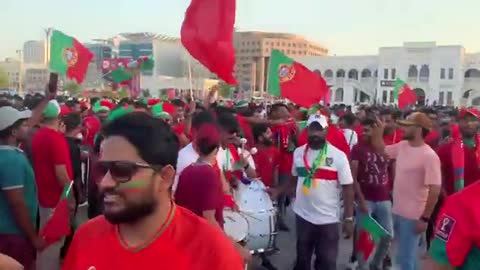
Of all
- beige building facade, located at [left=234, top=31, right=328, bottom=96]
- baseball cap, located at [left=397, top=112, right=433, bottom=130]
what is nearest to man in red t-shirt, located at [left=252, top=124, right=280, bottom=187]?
baseball cap, located at [left=397, top=112, right=433, bottom=130]

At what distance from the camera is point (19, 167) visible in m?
3.70

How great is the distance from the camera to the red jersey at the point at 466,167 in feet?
20.4

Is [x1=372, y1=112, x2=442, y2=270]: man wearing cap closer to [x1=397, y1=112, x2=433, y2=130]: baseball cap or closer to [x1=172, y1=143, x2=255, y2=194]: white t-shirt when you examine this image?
[x1=397, y1=112, x2=433, y2=130]: baseball cap

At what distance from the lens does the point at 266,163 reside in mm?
7516

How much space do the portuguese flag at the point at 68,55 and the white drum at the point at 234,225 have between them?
9.40 metres

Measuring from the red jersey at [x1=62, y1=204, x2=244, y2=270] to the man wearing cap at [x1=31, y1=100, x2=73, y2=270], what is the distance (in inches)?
118

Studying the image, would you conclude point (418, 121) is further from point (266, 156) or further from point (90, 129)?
point (90, 129)

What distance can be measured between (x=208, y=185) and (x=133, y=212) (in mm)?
1304

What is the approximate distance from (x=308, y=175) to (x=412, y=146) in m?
0.93

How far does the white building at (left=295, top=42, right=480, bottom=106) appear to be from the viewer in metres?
78.7

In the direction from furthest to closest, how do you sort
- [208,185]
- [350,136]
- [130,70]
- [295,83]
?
[130,70] → [295,83] → [350,136] → [208,185]

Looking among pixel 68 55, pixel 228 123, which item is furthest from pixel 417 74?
pixel 228 123

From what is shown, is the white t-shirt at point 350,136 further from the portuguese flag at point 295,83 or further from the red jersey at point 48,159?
the red jersey at point 48,159

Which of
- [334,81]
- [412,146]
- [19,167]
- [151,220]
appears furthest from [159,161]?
[334,81]
